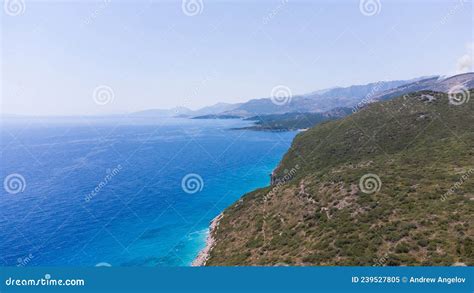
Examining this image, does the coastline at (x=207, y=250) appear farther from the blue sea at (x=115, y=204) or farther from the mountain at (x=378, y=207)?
the blue sea at (x=115, y=204)

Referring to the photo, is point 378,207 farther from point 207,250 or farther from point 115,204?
point 115,204

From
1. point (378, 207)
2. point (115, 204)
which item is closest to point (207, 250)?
point (378, 207)

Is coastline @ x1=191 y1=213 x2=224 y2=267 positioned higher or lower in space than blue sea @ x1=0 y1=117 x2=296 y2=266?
lower

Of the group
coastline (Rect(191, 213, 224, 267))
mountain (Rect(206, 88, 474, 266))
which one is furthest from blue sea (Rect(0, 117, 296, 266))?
mountain (Rect(206, 88, 474, 266))

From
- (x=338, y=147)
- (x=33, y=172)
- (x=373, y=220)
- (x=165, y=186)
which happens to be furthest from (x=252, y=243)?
(x=33, y=172)

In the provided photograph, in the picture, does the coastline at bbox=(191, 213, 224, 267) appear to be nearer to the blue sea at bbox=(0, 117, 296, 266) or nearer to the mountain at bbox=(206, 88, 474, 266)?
the mountain at bbox=(206, 88, 474, 266)

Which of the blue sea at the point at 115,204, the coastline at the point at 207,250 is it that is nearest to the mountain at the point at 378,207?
the coastline at the point at 207,250

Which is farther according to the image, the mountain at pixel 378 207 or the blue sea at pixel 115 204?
the blue sea at pixel 115 204

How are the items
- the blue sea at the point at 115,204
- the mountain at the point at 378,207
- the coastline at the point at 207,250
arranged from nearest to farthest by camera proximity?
1. the mountain at the point at 378,207
2. the coastline at the point at 207,250
3. the blue sea at the point at 115,204
